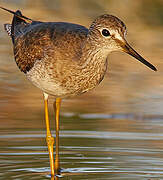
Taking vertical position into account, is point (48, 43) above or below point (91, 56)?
above

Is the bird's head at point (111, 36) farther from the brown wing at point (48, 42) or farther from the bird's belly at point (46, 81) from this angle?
the bird's belly at point (46, 81)

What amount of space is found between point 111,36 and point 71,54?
662 mm

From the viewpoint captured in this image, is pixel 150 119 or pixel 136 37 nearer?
pixel 150 119

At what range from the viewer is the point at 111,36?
8.30 m

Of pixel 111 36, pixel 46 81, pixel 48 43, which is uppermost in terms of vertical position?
pixel 48 43

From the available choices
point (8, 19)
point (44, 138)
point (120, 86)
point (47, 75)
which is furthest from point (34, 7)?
point (47, 75)

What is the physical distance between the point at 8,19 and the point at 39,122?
6.83 m

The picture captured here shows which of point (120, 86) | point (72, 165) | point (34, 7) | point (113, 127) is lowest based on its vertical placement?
point (72, 165)

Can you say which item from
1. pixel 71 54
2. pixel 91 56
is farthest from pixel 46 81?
pixel 91 56

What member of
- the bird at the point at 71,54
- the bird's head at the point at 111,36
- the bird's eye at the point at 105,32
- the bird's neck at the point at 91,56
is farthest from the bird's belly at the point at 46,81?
the bird's eye at the point at 105,32

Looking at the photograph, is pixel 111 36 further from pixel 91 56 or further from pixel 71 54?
pixel 71 54

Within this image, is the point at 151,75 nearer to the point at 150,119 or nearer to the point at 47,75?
the point at 150,119

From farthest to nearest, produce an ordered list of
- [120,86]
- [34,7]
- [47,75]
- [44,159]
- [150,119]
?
[34,7], [120,86], [150,119], [44,159], [47,75]

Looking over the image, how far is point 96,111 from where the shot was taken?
37.0 feet
